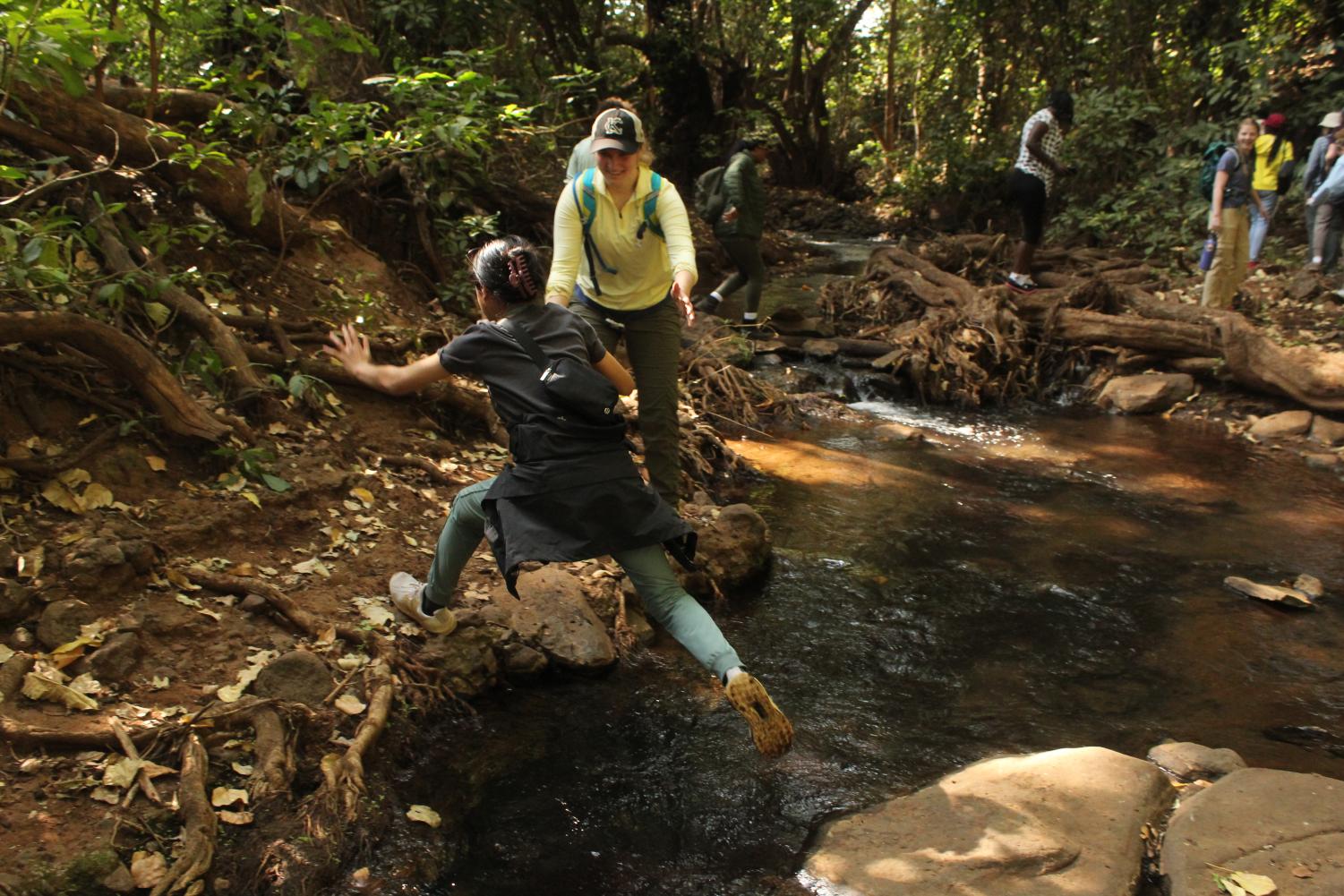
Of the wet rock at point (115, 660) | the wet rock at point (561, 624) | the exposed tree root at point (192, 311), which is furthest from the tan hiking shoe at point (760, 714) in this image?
the exposed tree root at point (192, 311)

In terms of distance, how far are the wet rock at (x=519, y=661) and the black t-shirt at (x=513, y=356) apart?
1.26 meters

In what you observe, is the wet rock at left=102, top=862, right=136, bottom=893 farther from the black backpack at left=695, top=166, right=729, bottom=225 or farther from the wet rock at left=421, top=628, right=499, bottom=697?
the black backpack at left=695, top=166, right=729, bottom=225

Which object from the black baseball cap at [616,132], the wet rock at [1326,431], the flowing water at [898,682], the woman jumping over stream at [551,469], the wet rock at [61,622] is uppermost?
the black baseball cap at [616,132]

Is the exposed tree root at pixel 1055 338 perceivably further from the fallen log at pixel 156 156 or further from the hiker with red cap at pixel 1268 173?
the fallen log at pixel 156 156

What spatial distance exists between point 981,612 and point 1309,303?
780 cm

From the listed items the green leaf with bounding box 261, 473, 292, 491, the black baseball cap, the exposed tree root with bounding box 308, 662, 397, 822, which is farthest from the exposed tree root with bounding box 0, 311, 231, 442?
the black baseball cap

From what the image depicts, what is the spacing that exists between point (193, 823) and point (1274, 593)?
535 centimetres

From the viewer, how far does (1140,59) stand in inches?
663

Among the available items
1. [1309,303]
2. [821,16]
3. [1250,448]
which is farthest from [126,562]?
[821,16]

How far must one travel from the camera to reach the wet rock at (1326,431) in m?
8.39

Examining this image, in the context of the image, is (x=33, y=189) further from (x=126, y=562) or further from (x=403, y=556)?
(x=403, y=556)

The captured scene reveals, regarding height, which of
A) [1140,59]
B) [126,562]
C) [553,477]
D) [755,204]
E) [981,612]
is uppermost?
[1140,59]

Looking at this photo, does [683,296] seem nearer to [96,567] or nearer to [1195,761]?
[96,567]

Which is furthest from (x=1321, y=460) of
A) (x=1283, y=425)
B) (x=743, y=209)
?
(x=743, y=209)
